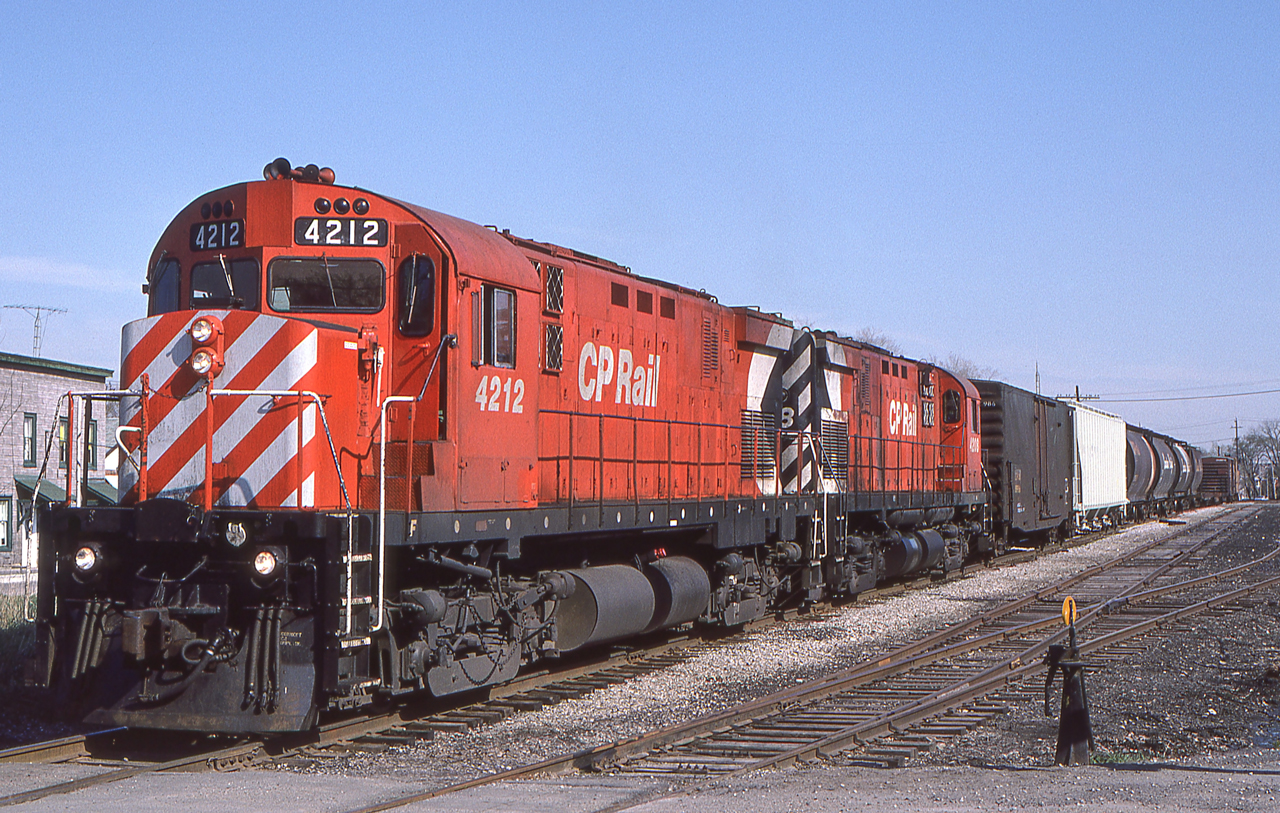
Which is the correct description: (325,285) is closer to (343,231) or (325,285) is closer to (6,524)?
(343,231)

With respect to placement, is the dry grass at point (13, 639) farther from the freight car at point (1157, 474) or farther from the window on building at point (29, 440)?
the freight car at point (1157, 474)

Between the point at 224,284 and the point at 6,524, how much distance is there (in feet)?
84.6

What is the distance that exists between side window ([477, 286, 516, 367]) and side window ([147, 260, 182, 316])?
2286 millimetres

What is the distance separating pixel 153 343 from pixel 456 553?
8.74ft

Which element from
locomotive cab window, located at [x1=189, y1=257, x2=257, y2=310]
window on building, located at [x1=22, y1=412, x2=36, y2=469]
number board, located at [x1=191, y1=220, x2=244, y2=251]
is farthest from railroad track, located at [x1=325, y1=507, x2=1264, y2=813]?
window on building, located at [x1=22, y1=412, x2=36, y2=469]

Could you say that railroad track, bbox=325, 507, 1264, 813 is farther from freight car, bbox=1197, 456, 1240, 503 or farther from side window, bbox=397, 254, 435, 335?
freight car, bbox=1197, 456, 1240, 503

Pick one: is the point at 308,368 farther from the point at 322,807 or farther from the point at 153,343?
the point at 322,807

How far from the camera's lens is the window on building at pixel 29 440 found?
31078 millimetres

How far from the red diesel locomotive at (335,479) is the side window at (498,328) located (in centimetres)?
2

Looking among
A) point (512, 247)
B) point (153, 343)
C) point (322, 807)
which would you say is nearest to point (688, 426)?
point (512, 247)

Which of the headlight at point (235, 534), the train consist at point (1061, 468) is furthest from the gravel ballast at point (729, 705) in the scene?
the train consist at point (1061, 468)

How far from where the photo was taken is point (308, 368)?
841 centimetres

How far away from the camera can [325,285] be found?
903cm

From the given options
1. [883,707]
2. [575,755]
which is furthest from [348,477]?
[883,707]
